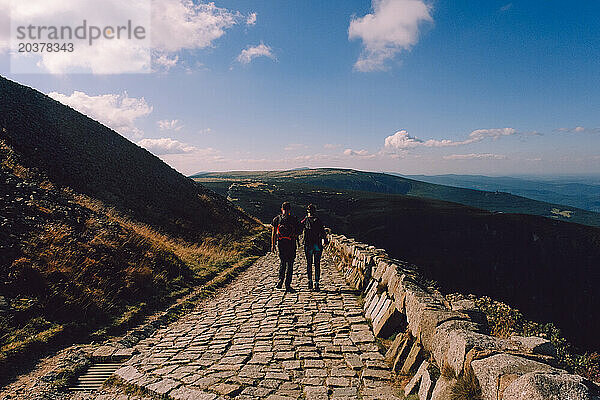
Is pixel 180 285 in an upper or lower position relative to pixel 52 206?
lower

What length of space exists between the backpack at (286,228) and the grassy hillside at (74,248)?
13.0 feet

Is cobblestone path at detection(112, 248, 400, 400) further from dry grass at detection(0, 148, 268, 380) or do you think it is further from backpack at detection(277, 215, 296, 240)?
backpack at detection(277, 215, 296, 240)

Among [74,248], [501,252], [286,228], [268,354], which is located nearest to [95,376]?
[268,354]

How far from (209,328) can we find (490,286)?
55558 millimetres

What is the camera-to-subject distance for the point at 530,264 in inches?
2352

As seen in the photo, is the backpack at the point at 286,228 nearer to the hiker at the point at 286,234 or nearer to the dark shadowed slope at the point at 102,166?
the hiker at the point at 286,234

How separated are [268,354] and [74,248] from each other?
7.51 m

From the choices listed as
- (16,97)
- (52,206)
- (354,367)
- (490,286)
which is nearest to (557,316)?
(490,286)

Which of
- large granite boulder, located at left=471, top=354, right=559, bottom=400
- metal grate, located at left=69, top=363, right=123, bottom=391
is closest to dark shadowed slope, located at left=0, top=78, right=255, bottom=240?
metal grate, located at left=69, top=363, right=123, bottom=391

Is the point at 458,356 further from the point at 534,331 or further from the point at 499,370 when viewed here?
the point at 534,331

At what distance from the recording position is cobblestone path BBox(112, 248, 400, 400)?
447 cm

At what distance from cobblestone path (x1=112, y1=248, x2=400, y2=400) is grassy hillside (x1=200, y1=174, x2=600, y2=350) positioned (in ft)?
111

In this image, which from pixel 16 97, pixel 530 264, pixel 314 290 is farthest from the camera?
pixel 530 264

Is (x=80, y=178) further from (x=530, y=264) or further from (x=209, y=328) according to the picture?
(x=530, y=264)
